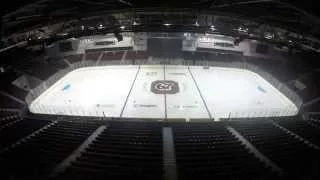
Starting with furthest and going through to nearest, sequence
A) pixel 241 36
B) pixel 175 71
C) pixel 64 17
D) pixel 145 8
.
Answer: pixel 175 71
pixel 241 36
pixel 64 17
pixel 145 8

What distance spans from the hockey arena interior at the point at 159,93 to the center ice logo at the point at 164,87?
0.20 metres

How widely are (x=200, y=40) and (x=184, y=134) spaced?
46.9 feet

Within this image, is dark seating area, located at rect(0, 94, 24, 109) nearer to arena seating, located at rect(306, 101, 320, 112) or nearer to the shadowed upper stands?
the shadowed upper stands

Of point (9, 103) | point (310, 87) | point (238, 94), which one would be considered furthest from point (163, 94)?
point (310, 87)

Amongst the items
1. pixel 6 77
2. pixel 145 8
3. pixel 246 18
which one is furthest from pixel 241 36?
pixel 6 77

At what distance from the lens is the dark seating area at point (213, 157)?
6410mm

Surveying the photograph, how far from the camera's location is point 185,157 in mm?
7797

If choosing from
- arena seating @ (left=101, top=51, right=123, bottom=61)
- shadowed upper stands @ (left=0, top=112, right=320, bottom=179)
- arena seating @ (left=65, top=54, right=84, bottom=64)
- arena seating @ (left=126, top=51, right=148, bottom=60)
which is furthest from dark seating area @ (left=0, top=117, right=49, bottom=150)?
arena seating @ (left=126, top=51, right=148, bottom=60)

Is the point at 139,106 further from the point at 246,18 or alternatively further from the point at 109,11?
the point at 246,18

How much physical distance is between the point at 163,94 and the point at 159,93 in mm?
317

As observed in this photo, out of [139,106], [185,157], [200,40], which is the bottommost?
[139,106]

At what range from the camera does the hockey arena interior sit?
7391 millimetres

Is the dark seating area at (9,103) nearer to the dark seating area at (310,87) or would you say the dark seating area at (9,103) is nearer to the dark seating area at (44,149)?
the dark seating area at (44,149)

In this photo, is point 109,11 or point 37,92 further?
point 37,92
